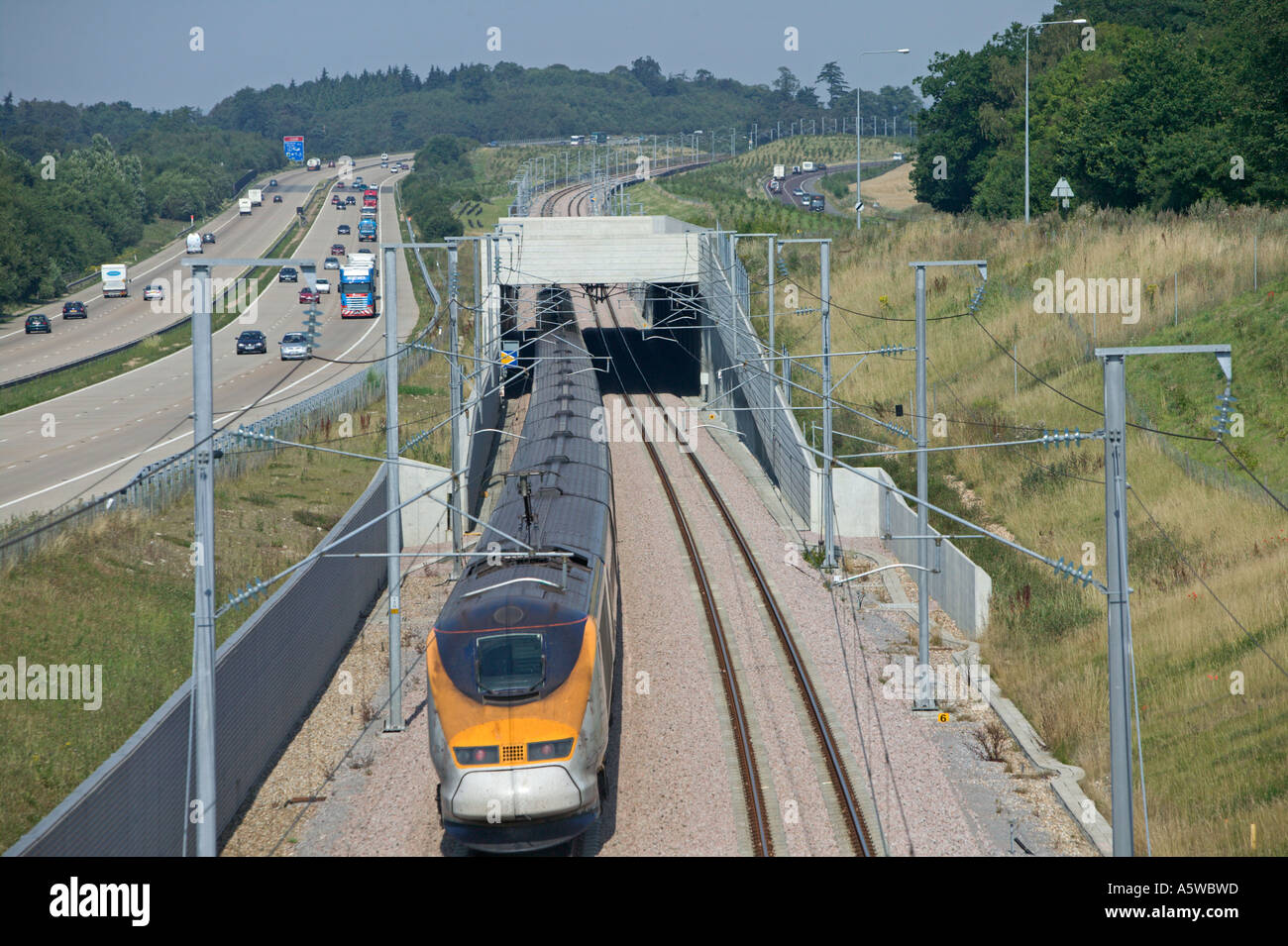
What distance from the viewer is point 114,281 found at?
77.2 metres

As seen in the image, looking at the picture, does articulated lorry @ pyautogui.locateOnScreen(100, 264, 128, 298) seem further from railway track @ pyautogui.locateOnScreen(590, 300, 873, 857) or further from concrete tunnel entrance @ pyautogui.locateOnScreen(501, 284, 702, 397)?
railway track @ pyautogui.locateOnScreen(590, 300, 873, 857)

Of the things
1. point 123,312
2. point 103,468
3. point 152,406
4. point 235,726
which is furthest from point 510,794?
point 123,312

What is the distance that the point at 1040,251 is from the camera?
4650 cm

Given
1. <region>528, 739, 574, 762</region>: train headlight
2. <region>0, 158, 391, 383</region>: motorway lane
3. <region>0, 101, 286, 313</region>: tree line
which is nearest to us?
<region>528, 739, 574, 762</region>: train headlight

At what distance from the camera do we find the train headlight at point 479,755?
13938 millimetres

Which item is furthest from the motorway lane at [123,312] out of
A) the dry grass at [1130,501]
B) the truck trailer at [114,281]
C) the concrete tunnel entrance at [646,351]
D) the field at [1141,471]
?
the field at [1141,471]

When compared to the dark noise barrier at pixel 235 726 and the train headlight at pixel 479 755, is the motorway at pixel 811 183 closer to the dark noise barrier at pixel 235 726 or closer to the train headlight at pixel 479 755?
the dark noise barrier at pixel 235 726

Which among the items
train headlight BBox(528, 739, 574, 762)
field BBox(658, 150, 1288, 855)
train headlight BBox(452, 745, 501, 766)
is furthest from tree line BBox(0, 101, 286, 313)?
train headlight BBox(528, 739, 574, 762)

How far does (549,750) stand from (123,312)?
67479mm

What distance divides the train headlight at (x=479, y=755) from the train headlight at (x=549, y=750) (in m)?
0.37

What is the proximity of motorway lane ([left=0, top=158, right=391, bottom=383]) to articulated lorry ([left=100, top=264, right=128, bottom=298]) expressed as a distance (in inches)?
25.6

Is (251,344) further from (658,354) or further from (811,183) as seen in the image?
(811,183)

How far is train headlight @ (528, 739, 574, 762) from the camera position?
1402cm
